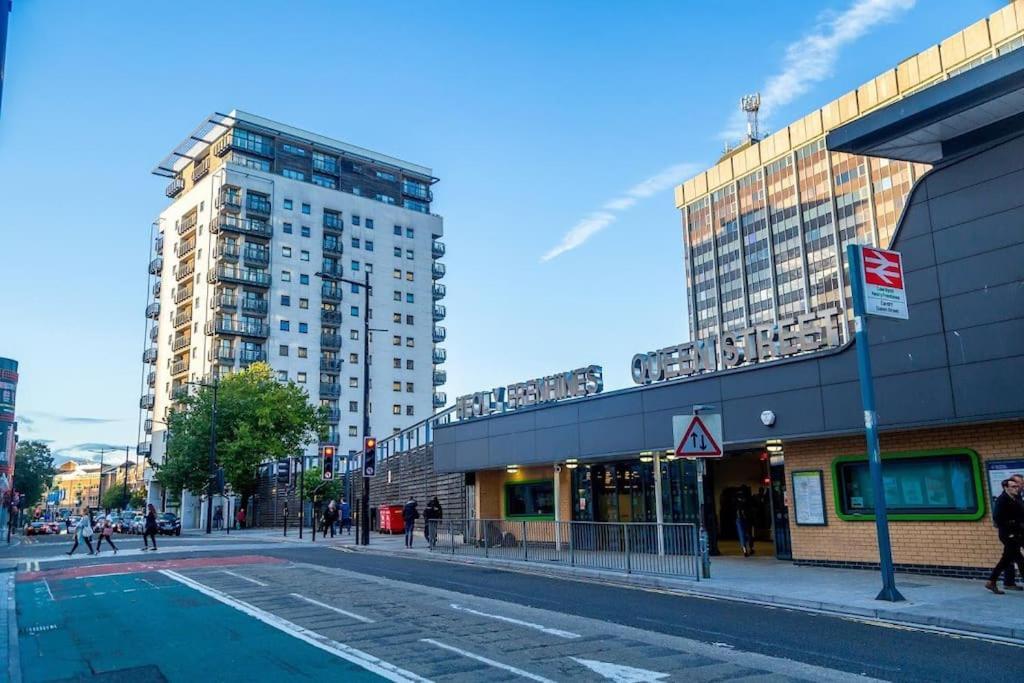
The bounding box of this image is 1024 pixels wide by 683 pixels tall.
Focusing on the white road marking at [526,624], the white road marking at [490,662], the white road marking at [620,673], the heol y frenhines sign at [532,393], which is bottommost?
the white road marking at [526,624]

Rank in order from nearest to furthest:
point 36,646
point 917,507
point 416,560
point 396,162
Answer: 1. point 36,646
2. point 917,507
3. point 416,560
4. point 396,162

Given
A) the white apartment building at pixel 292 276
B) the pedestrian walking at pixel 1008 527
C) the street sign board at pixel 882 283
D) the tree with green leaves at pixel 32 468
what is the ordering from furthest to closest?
the tree with green leaves at pixel 32 468, the white apartment building at pixel 292 276, the street sign board at pixel 882 283, the pedestrian walking at pixel 1008 527

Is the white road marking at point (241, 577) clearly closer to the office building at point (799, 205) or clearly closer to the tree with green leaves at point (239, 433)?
the tree with green leaves at point (239, 433)

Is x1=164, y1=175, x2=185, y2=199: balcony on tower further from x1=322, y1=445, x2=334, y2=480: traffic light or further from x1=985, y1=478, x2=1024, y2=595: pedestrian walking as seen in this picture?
x1=985, y1=478, x2=1024, y2=595: pedestrian walking

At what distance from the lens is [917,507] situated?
625 inches

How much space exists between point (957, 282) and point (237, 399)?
54.9m

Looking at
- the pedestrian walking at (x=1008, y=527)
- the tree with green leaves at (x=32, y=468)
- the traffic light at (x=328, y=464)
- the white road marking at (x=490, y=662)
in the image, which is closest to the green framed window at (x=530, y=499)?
the traffic light at (x=328, y=464)

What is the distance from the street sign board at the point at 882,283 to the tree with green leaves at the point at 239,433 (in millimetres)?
50600

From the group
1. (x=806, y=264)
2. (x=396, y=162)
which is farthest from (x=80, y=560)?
(x=806, y=264)

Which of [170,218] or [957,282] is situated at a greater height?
[170,218]

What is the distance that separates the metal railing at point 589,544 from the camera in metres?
16.1

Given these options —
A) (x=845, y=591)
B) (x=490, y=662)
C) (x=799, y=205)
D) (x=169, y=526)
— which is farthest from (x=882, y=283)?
(x=799, y=205)

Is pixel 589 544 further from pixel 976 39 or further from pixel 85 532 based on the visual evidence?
pixel 976 39

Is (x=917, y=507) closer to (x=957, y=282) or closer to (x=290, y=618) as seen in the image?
(x=957, y=282)
